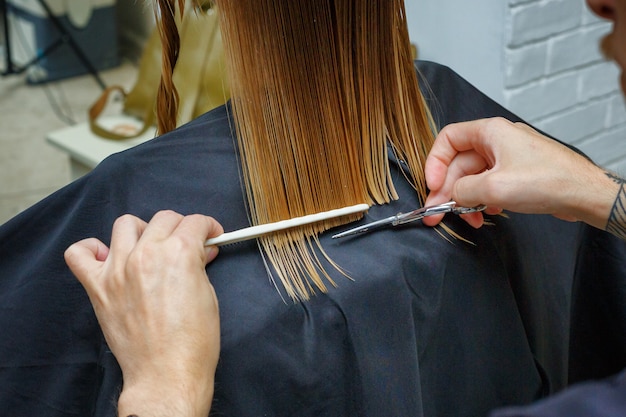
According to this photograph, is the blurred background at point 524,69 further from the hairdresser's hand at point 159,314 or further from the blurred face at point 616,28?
the blurred face at point 616,28

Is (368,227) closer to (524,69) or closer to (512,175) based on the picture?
(512,175)

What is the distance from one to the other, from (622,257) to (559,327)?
0.14 m

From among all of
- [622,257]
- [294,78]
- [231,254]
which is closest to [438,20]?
[622,257]

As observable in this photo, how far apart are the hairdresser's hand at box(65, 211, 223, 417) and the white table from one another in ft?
3.85

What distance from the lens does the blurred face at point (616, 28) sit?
59 centimetres

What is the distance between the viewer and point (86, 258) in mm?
821

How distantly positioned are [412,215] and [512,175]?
0.43ft

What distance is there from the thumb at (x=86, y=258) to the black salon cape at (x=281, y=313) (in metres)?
0.06

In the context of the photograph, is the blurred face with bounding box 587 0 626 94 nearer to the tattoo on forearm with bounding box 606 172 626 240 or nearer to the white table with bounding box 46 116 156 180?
the tattoo on forearm with bounding box 606 172 626 240

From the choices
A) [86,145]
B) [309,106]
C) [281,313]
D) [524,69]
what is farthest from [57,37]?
[281,313]

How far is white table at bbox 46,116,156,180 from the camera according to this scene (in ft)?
6.47

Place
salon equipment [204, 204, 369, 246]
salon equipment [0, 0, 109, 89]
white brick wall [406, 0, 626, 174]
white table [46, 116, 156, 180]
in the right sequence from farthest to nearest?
salon equipment [0, 0, 109, 89] → white table [46, 116, 156, 180] → white brick wall [406, 0, 626, 174] → salon equipment [204, 204, 369, 246]

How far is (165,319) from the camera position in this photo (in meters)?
0.76

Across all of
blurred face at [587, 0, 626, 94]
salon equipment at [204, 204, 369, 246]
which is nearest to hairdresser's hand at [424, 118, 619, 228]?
salon equipment at [204, 204, 369, 246]
